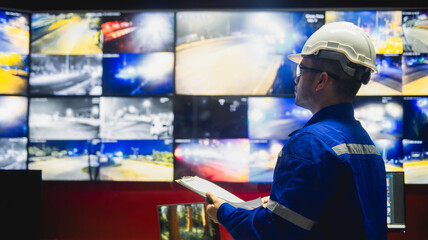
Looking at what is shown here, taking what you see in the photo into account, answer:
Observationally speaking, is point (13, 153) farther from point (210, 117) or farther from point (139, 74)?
point (210, 117)

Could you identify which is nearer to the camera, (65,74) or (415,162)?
(415,162)

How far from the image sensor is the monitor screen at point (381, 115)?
2643 millimetres

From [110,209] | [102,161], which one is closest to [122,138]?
[102,161]

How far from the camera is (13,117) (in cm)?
270

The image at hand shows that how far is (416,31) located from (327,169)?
2.23m

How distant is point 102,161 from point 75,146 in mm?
249

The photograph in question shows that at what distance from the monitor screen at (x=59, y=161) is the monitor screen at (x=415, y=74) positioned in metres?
2.56

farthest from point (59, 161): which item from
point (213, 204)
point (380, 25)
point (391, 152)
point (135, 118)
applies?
point (380, 25)

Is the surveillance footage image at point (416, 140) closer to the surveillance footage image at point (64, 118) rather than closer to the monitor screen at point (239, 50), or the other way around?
the monitor screen at point (239, 50)

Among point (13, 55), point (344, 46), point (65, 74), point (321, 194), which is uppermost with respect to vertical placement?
point (13, 55)

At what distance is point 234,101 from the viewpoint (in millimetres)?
2684

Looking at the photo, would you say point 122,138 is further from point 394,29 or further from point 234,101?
point 394,29

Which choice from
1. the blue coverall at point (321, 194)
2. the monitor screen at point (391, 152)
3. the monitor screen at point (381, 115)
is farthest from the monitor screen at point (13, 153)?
the monitor screen at point (391, 152)

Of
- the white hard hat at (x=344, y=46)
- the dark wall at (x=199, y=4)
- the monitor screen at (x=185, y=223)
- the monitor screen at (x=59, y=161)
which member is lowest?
the monitor screen at (x=185, y=223)
